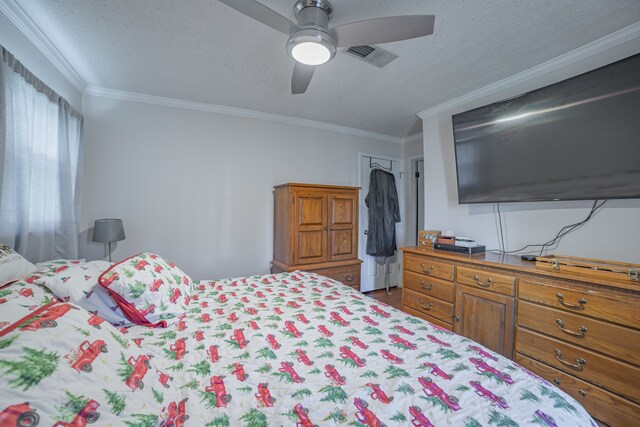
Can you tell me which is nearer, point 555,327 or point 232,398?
point 232,398

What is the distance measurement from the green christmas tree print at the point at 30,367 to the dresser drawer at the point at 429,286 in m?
2.33

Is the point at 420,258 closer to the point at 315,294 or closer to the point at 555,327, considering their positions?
the point at 555,327

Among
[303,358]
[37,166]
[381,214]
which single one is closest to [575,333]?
[303,358]

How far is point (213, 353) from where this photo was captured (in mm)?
1024

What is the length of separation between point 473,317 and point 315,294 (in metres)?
1.27

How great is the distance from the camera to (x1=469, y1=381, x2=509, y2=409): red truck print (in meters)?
0.76

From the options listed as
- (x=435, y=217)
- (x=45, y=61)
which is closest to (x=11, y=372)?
(x=45, y=61)

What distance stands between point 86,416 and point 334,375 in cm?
67

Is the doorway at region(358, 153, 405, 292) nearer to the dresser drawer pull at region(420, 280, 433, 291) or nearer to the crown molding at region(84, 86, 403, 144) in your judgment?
the crown molding at region(84, 86, 403, 144)

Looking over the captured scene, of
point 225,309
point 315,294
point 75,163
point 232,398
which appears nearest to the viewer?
point 232,398

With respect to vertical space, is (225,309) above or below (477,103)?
below

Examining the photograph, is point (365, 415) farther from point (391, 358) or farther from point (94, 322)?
point (94, 322)

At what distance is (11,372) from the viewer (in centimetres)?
51

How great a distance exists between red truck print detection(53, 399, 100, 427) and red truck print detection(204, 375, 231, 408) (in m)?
0.31
